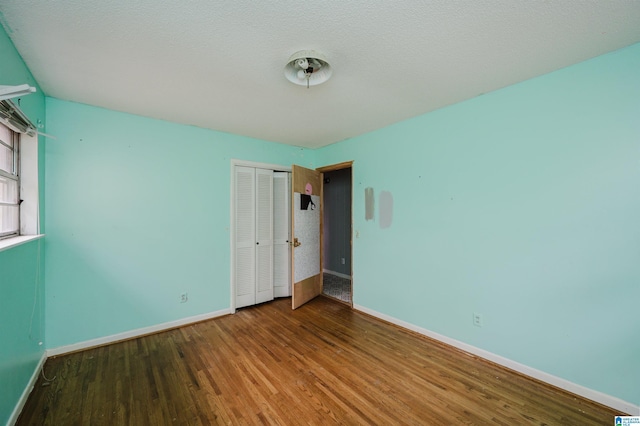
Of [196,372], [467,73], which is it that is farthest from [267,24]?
[196,372]

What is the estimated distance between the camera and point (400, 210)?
3.09 meters

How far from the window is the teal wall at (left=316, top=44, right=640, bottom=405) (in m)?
3.46

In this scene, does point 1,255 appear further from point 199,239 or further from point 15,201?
point 199,239

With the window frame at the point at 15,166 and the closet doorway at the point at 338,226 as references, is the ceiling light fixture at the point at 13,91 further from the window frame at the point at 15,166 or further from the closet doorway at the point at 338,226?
the closet doorway at the point at 338,226

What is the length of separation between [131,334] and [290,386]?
6.54 feet

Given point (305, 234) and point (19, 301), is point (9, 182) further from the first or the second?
point (305, 234)

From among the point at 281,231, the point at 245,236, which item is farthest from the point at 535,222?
the point at 245,236

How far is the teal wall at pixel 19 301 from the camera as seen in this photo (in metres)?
1.54

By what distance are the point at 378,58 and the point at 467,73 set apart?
789 millimetres

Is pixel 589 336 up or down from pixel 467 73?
down

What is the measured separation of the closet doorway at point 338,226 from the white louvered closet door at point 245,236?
1846mm

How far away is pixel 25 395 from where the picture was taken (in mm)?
1854

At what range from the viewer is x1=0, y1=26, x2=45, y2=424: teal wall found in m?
1.54

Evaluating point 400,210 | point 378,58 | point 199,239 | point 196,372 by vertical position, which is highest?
point 378,58
